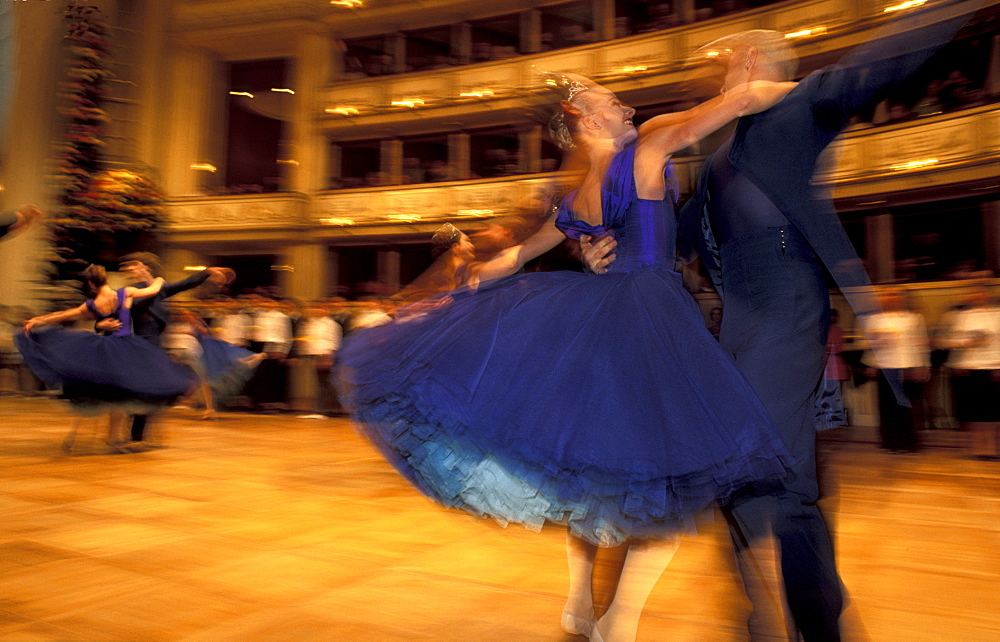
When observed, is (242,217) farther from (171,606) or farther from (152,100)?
(171,606)

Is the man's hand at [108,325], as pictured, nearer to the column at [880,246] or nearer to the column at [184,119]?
the column at [880,246]

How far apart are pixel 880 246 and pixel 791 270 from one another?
12651 millimetres

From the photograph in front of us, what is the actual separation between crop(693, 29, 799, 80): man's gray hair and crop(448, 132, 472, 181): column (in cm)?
1558

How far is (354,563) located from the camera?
2.93 meters

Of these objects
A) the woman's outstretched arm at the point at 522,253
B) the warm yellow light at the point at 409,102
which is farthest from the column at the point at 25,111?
the woman's outstretched arm at the point at 522,253

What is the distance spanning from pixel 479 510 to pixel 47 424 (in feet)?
29.4

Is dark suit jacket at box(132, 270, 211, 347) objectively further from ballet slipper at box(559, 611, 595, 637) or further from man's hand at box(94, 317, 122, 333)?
ballet slipper at box(559, 611, 595, 637)

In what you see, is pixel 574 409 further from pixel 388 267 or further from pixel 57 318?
pixel 388 267

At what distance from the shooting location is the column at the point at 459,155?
57.1ft

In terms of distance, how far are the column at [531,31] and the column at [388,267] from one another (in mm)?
6005

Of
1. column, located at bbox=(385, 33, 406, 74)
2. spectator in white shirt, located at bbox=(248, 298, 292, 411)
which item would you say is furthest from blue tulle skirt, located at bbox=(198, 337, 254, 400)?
column, located at bbox=(385, 33, 406, 74)

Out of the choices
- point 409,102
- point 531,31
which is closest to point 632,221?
point 531,31

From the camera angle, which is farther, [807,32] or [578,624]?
[807,32]

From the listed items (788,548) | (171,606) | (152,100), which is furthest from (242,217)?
(788,548)
